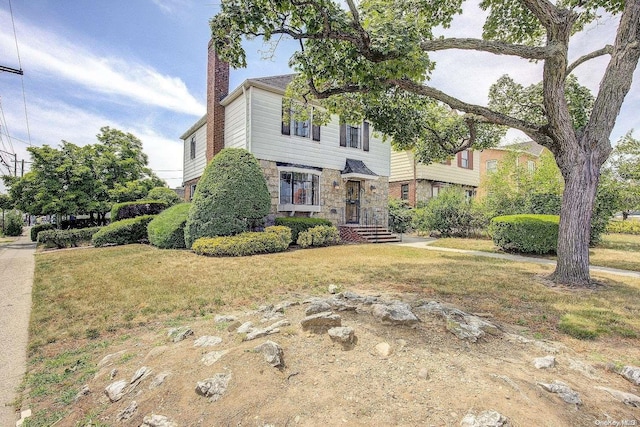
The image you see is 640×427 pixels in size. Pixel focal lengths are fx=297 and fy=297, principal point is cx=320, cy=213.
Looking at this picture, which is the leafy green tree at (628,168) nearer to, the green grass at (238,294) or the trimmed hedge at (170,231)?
the green grass at (238,294)

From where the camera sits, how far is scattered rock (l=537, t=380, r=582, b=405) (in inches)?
74.1

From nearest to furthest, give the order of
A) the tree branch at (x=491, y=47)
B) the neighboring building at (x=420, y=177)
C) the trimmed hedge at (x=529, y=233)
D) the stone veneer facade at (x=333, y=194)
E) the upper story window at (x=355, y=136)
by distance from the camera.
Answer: the tree branch at (x=491, y=47) < the trimmed hedge at (x=529, y=233) < the stone veneer facade at (x=333, y=194) < the upper story window at (x=355, y=136) < the neighboring building at (x=420, y=177)

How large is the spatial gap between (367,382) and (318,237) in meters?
9.37

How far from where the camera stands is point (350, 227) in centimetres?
1355

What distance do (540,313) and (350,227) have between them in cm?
974

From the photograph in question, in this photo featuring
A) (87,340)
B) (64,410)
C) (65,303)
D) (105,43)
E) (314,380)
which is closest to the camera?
(314,380)

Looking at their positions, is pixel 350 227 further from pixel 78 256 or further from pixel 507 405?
pixel 507 405

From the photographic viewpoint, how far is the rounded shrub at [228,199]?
31.8 feet

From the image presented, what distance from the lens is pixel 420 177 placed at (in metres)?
19.3

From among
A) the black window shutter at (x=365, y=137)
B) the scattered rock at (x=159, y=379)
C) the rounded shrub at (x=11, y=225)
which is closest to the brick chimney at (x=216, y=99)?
the black window shutter at (x=365, y=137)

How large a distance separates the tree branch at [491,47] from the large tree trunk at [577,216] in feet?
6.54

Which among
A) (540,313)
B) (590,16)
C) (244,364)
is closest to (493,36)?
(590,16)

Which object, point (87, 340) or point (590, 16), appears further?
point (590, 16)

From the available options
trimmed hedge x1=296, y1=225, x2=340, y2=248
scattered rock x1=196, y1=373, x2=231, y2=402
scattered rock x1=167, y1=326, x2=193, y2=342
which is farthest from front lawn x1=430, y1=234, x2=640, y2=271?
Result: scattered rock x1=167, y1=326, x2=193, y2=342
